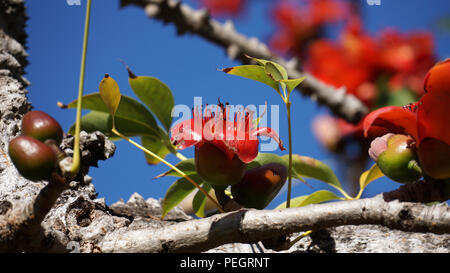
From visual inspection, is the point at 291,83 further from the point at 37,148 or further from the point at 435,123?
the point at 37,148

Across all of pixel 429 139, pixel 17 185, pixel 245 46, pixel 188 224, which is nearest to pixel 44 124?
pixel 188 224

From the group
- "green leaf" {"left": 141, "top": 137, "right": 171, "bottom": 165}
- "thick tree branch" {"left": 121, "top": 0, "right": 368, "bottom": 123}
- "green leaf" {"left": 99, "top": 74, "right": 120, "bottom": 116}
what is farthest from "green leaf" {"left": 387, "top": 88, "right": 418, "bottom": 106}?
"green leaf" {"left": 99, "top": 74, "right": 120, "bottom": 116}

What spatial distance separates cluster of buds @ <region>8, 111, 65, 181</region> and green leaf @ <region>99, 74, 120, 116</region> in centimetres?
11

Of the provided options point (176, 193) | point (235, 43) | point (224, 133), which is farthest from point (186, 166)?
point (235, 43)

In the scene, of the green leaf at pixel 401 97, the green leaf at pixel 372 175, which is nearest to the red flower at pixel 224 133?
the green leaf at pixel 372 175

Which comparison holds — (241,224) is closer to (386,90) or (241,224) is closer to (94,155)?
(94,155)

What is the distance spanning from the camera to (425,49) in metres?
1.50

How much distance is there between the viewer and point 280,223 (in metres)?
0.61

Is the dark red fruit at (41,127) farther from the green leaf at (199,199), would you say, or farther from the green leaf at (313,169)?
the green leaf at (313,169)

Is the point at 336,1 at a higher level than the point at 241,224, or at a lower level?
higher

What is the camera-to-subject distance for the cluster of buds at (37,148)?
519 mm

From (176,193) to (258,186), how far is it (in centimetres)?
18

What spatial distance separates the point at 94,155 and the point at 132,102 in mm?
129

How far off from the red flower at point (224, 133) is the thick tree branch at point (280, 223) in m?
0.09
